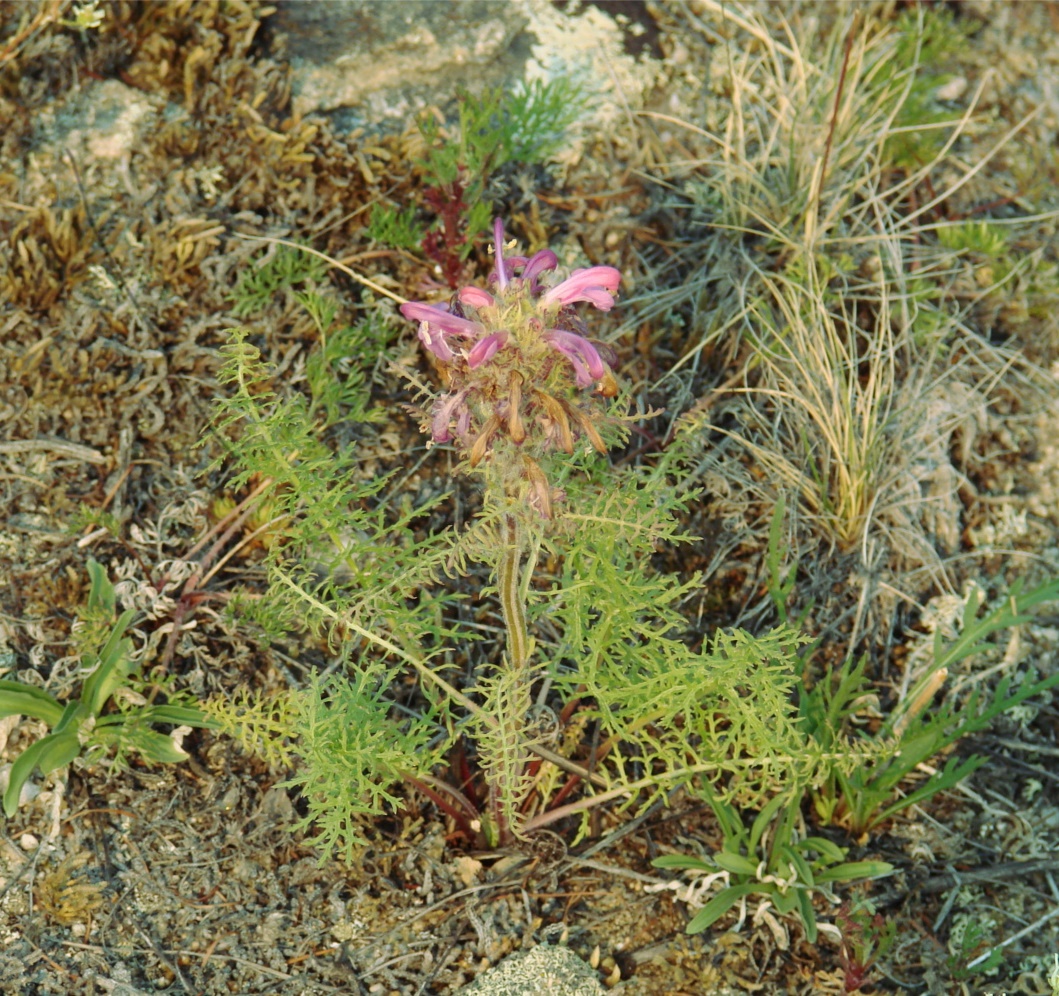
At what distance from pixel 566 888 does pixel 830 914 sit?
0.77 meters

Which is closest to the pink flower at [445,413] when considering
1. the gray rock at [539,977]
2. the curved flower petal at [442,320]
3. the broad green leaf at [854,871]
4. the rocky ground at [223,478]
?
the curved flower petal at [442,320]

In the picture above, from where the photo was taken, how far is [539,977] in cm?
302

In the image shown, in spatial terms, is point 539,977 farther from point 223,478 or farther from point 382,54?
point 382,54

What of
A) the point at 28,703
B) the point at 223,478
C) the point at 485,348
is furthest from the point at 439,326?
the point at 28,703

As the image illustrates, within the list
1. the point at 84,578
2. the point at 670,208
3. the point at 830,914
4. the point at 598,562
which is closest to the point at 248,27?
the point at 670,208

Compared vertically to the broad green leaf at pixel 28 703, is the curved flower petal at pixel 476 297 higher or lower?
higher

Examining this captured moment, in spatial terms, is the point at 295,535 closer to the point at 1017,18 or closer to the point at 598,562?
the point at 598,562

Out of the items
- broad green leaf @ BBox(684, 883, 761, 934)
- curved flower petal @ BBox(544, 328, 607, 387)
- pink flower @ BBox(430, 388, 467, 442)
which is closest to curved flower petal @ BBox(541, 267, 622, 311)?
curved flower petal @ BBox(544, 328, 607, 387)

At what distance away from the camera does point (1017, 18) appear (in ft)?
17.2

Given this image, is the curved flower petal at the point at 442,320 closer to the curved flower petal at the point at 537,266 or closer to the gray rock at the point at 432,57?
the curved flower petal at the point at 537,266

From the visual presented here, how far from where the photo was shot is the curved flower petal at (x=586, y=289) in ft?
7.75

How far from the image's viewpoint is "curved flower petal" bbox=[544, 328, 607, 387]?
2293 millimetres

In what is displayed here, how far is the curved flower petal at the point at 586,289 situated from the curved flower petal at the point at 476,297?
12 centimetres

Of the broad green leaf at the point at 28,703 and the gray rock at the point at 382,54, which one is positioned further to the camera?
the gray rock at the point at 382,54
